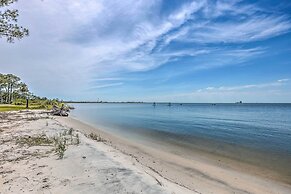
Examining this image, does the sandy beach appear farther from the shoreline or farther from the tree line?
the tree line

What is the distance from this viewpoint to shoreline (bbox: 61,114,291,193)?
33.4 feet

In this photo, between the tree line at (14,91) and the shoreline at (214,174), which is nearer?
the shoreline at (214,174)

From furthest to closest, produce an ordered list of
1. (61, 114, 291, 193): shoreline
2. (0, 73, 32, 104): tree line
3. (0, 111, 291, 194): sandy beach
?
(0, 73, 32, 104): tree line, (61, 114, 291, 193): shoreline, (0, 111, 291, 194): sandy beach

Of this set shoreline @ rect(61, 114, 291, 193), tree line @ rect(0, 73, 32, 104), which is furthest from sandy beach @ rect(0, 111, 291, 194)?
tree line @ rect(0, 73, 32, 104)

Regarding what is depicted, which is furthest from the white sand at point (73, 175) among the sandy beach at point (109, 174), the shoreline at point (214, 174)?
the shoreline at point (214, 174)

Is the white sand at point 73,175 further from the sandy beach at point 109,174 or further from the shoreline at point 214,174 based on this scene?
the shoreline at point 214,174

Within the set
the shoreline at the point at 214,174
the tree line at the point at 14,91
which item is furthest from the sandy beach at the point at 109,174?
the tree line at the point at 14,91

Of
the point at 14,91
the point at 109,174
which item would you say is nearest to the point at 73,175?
the point at 109,174

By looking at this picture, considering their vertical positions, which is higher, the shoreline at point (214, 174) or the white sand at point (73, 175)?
the white sand at point (73, 175)

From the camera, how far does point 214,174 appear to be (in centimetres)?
1197

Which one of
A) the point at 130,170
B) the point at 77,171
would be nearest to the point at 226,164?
the point at 130,170

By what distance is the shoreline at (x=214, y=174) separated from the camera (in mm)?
10182

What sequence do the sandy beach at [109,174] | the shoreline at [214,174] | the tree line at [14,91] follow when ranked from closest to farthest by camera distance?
1. the sandy beach at [109,174]
2. the shoreline at [214,174]
3. the tree line at [14,91]

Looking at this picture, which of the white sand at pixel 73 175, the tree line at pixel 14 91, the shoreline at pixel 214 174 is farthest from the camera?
the tree line at pixel 14 91
